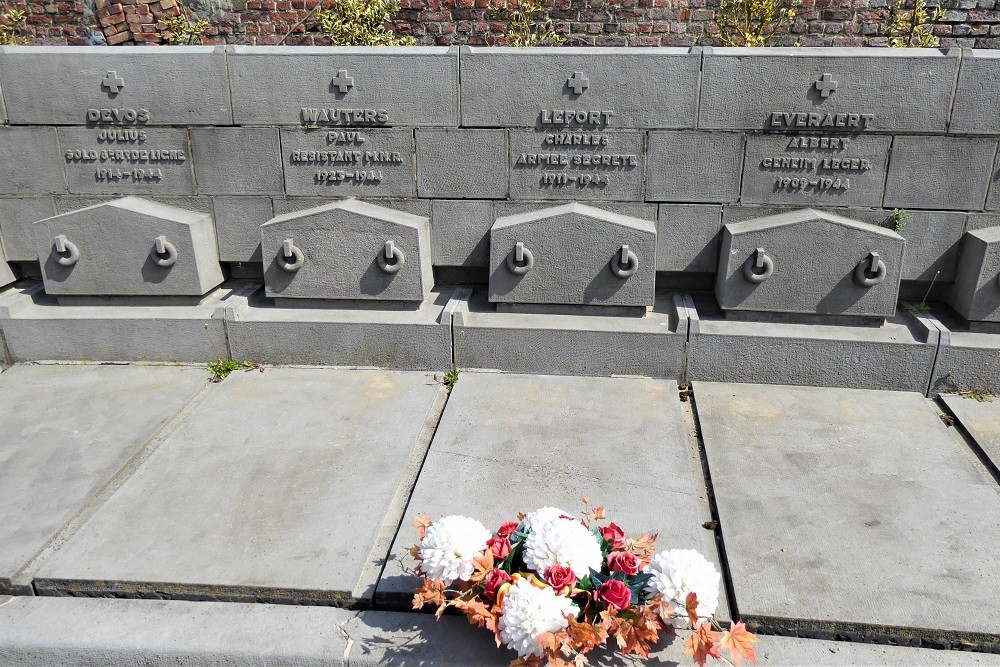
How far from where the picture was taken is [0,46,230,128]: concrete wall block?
16.4ft

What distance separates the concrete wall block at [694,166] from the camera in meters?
4.85

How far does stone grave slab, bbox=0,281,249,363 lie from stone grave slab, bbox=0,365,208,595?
0.34ft

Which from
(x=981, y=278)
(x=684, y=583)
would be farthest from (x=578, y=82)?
(x=684, y=583)

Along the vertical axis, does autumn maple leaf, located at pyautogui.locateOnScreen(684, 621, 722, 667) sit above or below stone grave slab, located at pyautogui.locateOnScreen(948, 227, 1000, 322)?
below

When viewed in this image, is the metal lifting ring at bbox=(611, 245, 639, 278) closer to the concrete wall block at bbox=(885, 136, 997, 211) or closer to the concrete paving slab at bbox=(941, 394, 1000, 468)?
the concrete wall block at bbox=(885, 136, 997, 211)

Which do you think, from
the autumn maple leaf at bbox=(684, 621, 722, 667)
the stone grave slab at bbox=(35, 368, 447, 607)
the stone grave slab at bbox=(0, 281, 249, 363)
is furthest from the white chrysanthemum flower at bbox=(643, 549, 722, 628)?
the stone grave slab at bbox=(0, 281, 249, 363)

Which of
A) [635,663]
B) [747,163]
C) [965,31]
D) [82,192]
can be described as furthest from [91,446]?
[965,31]

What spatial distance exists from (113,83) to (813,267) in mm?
4661

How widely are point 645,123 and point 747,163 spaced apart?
0.69 meters

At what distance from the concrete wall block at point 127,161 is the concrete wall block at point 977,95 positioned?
16.1 ft

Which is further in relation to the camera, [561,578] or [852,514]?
[852,514]

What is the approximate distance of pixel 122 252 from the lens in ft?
16.7

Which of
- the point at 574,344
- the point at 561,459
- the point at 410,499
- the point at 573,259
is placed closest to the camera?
the point at 410,499

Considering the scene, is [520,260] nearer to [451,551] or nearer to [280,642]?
[451,551]
